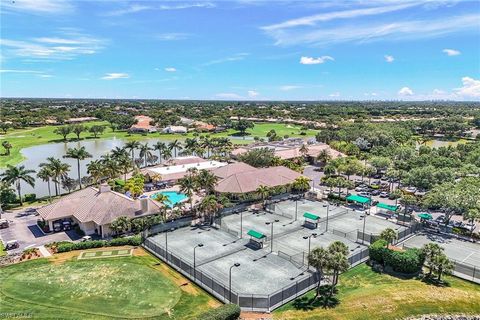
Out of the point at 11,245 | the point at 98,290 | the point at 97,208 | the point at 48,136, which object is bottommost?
the point at 98,290

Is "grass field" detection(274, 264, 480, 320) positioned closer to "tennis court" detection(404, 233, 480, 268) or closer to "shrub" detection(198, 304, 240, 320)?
"shrub" detection(198, 304, 240, 320)

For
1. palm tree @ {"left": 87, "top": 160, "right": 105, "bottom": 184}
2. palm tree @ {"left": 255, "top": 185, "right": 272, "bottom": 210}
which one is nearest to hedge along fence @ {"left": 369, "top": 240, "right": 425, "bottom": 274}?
palm tree @ {"left": 255, "top": 185, "right": 272, "bottom": 210}

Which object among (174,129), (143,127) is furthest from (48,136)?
(174,129)

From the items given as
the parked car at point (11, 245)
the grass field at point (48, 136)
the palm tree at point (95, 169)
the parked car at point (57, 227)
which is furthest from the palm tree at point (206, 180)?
the grass field at point (48, 136)

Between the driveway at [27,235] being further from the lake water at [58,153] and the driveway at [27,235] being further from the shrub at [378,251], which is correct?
the shrub at [378,251]

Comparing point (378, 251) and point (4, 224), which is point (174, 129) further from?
point (378, 251)

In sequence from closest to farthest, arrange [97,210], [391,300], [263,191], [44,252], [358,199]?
1. [391,300]
2. [44,252]
3. [97,210]
4. [263,191]
5. [358,199]

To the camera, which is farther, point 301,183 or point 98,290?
point 301,183

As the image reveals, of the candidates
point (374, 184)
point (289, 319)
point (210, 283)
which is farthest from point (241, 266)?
point (374, 184)
